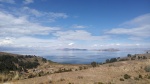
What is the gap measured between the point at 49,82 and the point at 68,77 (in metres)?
2.70

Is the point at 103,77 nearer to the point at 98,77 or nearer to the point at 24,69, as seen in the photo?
the point at 98,77

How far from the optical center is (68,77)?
20.2 meters

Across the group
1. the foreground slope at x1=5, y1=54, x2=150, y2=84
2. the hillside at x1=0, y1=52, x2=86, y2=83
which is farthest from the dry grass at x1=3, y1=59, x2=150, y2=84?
the hillside at x1=0, y1=52, x2=86, y2=83

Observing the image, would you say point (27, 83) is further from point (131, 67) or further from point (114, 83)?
point (131, 67)

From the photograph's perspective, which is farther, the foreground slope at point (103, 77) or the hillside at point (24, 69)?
the hillside at point (24, 69)

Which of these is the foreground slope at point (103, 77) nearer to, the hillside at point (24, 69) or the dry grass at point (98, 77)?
the dry grass at point (98, 77)

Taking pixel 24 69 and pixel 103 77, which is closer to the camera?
pixel 103 77

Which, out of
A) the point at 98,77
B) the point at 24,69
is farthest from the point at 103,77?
the point at 24,69

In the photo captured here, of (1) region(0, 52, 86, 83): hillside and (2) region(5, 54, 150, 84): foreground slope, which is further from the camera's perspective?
(1) region(0, 52, 86, 83): hillside

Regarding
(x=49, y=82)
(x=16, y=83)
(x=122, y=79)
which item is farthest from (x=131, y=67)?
(x=16, y=83)

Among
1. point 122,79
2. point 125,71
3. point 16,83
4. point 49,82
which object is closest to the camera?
point 16,83

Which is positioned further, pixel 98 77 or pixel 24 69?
pixel 24 69

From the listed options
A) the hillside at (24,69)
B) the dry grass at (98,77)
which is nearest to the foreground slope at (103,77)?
the dry grass at (98,77)

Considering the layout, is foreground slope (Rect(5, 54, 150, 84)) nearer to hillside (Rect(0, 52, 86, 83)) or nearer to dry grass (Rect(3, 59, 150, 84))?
dry grass (Rect(3, 59, 150, 84))
